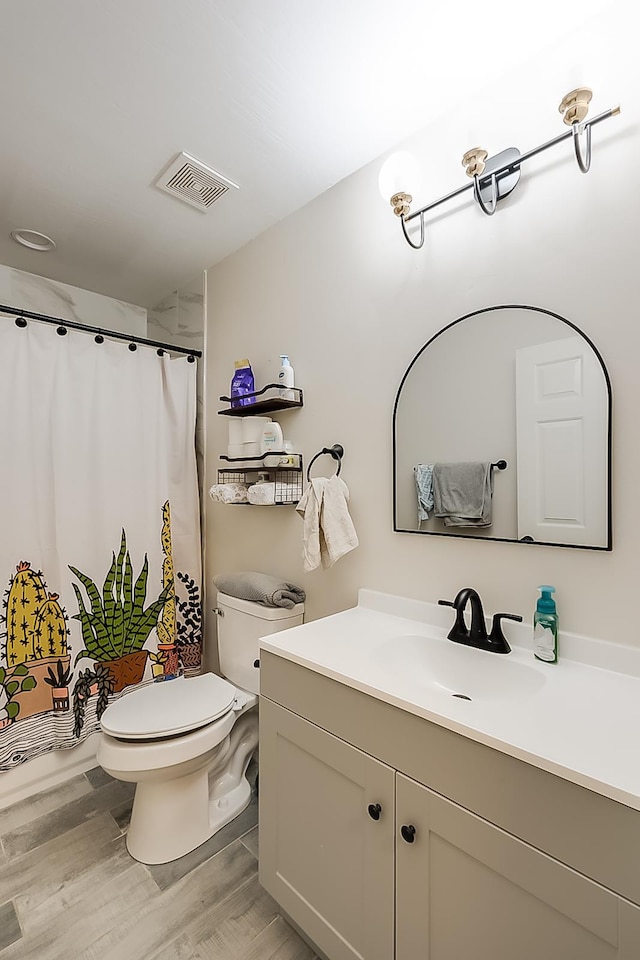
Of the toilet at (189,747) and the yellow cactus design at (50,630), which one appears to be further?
the yellow cactus design at (50,630)

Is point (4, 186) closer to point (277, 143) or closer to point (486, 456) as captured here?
point (277, 143)

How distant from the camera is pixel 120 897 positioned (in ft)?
4.49

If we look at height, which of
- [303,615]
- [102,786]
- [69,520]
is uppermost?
[69,520]

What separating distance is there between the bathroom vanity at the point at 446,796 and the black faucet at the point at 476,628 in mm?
27

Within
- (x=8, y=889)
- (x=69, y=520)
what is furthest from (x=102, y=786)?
(x=69, y=520)

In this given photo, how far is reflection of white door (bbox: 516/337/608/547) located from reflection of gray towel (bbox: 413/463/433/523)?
27 cm

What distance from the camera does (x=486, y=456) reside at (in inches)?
51.3

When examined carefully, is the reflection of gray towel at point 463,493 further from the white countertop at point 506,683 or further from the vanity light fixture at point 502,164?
the vanity light fixture at point 502,164

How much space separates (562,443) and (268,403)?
41.6 inches

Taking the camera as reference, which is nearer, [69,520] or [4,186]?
[4,186]

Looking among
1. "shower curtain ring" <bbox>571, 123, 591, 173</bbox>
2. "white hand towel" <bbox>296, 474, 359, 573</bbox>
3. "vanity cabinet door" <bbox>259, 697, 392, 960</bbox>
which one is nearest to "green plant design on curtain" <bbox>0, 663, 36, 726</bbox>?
"vanity cabinet door" <bbox>259, 697, 392, 960</bbox>

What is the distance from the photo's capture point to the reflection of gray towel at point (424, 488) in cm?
142

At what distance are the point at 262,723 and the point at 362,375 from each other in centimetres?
115

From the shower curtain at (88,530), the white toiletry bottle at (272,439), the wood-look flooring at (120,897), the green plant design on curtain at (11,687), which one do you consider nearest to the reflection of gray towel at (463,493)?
the white toiletry bottle at (272,439)
